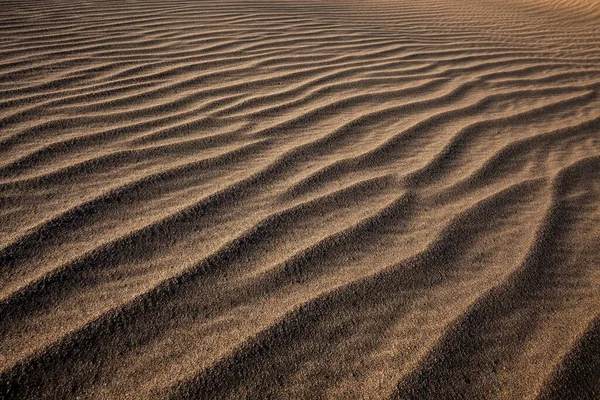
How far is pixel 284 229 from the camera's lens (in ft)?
4.86

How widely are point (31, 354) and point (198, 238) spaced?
0.59 metres

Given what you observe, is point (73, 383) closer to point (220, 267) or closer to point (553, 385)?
point (220, 267)

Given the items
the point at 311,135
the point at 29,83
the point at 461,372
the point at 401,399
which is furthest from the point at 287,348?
the point at 29,83

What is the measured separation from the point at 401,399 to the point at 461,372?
8.3 inches

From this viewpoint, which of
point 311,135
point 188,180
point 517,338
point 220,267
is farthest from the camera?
point 311,135

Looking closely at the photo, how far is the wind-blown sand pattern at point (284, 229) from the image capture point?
106 cm

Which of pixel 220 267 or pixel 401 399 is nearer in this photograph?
pixel 401 399

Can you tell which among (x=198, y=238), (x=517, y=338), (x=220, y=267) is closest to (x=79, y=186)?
(x=198, y=238)

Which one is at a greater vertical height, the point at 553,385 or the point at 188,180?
the point at 188,180

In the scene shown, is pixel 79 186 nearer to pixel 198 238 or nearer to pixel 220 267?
pixel 198 238

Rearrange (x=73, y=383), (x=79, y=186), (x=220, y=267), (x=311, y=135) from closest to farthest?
(x=73, y=383)
(x=220, y=267)
(x=79, y=186)
(x=311, y=135)

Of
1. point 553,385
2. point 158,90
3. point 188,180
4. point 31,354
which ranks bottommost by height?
point 553,385

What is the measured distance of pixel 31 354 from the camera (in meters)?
1.00

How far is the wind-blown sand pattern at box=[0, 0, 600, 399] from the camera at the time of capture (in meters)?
1.06
